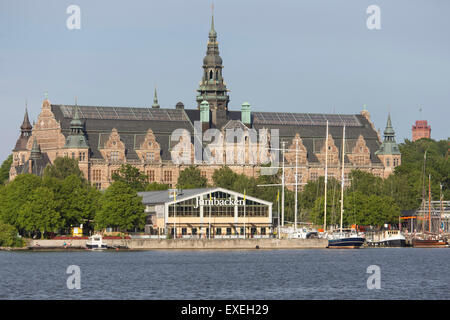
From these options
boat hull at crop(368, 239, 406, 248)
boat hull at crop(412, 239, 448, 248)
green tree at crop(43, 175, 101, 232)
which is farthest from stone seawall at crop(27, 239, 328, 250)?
boat hull at crop(412, 239, 448, 248)

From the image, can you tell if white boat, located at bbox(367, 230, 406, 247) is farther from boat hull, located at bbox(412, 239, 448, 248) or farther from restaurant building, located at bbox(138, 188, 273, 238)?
restaurant building, located at bbox(138, 188, 273, 238)

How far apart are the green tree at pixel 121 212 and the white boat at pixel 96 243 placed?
6.24 meters

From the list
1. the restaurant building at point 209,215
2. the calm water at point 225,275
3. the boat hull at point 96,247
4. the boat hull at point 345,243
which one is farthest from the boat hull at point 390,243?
the boat hull at point 96,247

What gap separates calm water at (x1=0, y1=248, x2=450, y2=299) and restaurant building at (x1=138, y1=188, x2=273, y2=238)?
13641mm

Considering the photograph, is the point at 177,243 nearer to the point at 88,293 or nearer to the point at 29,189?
the point at 29,189

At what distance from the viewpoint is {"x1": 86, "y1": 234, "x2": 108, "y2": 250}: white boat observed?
152 m

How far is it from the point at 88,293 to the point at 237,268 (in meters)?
26.7

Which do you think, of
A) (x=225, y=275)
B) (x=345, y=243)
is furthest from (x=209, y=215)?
(x=225, y=275)

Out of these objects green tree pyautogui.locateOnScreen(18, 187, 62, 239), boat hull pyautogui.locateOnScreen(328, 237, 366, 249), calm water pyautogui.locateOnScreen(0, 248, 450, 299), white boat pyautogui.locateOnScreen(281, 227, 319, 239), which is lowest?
calm water pyautogui.locateOnScreen(0, 248, 450, 299)

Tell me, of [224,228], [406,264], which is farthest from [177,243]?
[406,264]

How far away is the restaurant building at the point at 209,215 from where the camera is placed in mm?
161625

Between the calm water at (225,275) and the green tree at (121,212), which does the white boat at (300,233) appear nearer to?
the calm water at (225,275)
